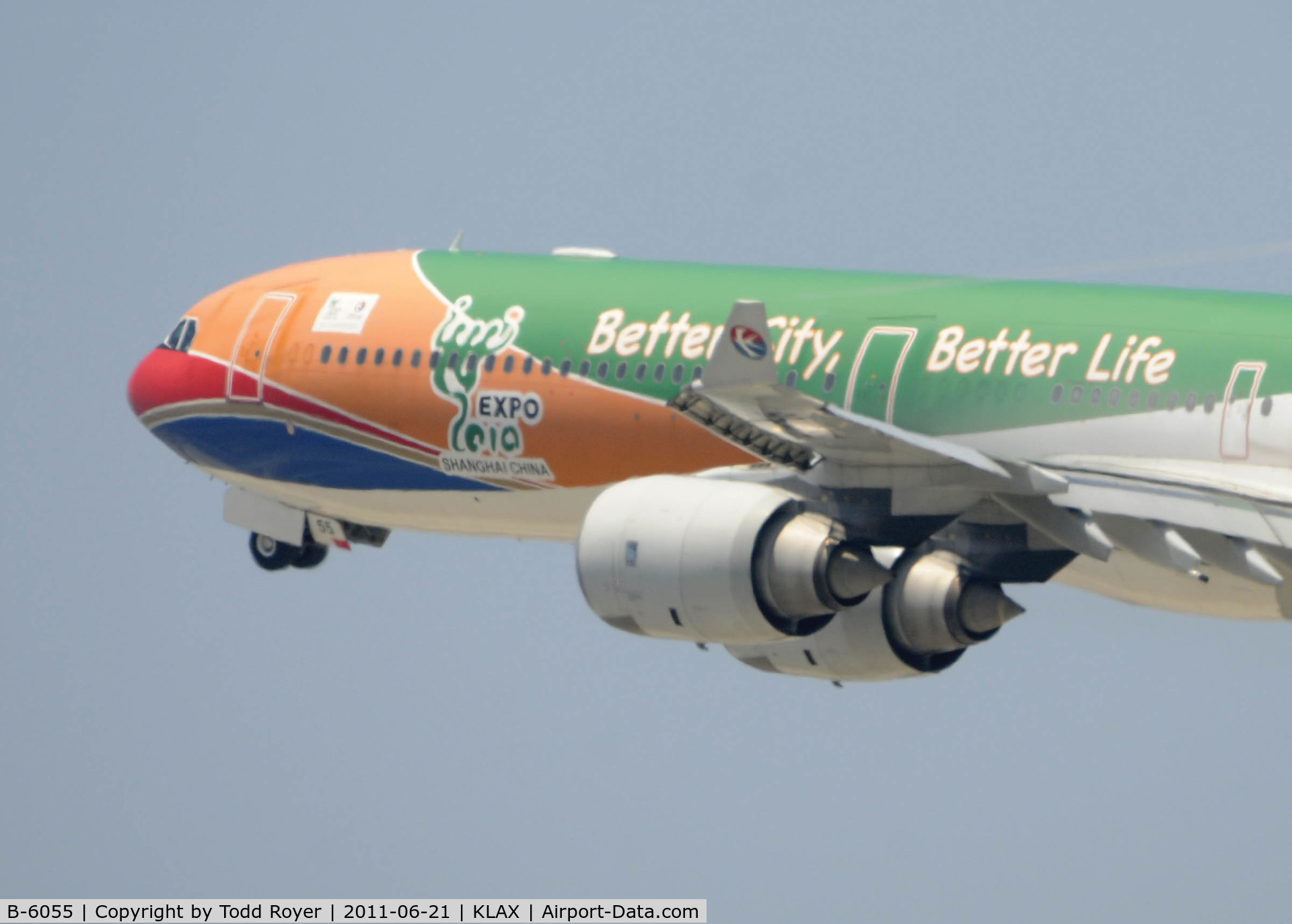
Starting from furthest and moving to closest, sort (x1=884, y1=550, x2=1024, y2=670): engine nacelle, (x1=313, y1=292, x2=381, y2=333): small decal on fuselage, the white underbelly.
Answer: (x1=313, y1=292, x2=381, y2=333): small decal on fuselage
the white underbelly
(x1=884, y1=550, x2=1024, y2=670): engine nacelle

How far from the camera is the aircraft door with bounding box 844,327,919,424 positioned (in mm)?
29875

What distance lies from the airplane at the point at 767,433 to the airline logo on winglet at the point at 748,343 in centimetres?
3

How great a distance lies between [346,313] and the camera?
3419 cm

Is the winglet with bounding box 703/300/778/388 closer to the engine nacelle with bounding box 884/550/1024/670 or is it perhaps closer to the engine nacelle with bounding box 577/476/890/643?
the engine nacelle with bounding box 577/476/890/643

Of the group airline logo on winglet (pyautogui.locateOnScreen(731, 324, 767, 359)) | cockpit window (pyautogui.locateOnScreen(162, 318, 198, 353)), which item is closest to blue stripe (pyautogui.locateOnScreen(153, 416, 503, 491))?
cockpit window (pyautogui.locateOnScreen(162, 318, 198, 353))

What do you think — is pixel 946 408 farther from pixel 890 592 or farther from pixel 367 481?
pixel 367 481

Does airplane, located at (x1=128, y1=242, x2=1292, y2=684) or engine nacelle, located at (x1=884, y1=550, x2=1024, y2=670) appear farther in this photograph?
engine nacelle, located at (x1=884, y1=550, x2=1024, y2=670)

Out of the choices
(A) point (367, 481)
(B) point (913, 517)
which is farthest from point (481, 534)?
(B) point (913, 517)

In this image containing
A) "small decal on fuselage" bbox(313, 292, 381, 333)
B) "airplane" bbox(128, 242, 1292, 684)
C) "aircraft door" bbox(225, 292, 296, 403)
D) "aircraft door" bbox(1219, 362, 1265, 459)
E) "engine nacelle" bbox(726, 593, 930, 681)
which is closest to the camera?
"airplane" bbox(128, 242, 1292, 684)

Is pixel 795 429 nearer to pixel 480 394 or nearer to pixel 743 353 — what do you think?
pixel 743 353

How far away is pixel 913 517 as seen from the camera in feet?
90.5

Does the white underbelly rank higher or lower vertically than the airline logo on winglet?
higher

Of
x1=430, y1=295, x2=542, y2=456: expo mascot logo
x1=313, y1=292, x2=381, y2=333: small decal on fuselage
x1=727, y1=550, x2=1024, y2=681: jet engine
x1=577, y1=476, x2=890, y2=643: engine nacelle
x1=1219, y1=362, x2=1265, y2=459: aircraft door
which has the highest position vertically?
x1=313, y1=292, x2=381, y2=333: small decal on fuselage

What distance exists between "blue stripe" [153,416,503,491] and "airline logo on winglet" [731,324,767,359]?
8671 millimetres
